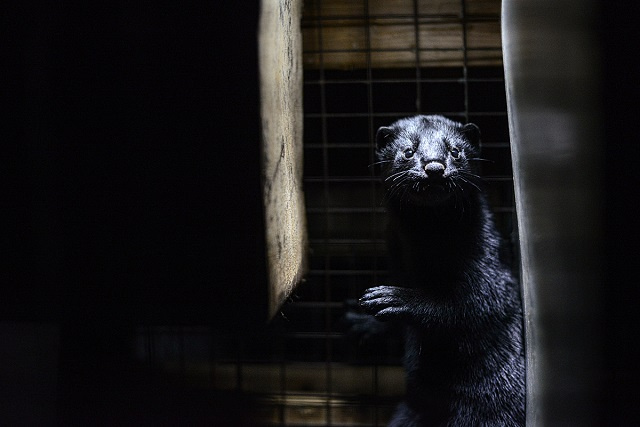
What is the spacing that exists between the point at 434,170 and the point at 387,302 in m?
0.31

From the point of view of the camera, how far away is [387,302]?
130cm

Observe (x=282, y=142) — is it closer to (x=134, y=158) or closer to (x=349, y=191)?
(x=134, y=158)

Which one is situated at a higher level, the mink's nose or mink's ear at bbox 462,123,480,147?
mink's ear at bbox 462,123,480,147

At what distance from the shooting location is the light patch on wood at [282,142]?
2.86 ft

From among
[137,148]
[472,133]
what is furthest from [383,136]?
[137,148]

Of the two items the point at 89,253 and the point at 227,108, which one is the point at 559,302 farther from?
the point at 89,253

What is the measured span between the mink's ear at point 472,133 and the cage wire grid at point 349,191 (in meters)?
0.19

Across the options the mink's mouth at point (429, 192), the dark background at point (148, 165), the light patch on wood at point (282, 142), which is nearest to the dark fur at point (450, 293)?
the mink's mouth at point (429, 192)

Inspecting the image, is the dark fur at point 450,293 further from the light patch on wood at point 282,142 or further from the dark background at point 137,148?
the dark background at point 137,148

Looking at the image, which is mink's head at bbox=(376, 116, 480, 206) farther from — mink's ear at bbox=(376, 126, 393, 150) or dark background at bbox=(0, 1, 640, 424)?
dark background at bbox=(0, 1, 640, 424)

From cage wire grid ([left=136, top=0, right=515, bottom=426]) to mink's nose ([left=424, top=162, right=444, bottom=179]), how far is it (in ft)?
1.38

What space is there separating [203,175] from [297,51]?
758 mm

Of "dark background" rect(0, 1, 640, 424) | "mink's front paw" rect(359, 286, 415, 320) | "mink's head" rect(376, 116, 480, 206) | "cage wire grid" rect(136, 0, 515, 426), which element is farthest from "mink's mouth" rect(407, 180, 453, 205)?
"dark background" rect(0, 1, 640, 424)

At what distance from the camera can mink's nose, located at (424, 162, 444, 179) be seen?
1.27 meters
